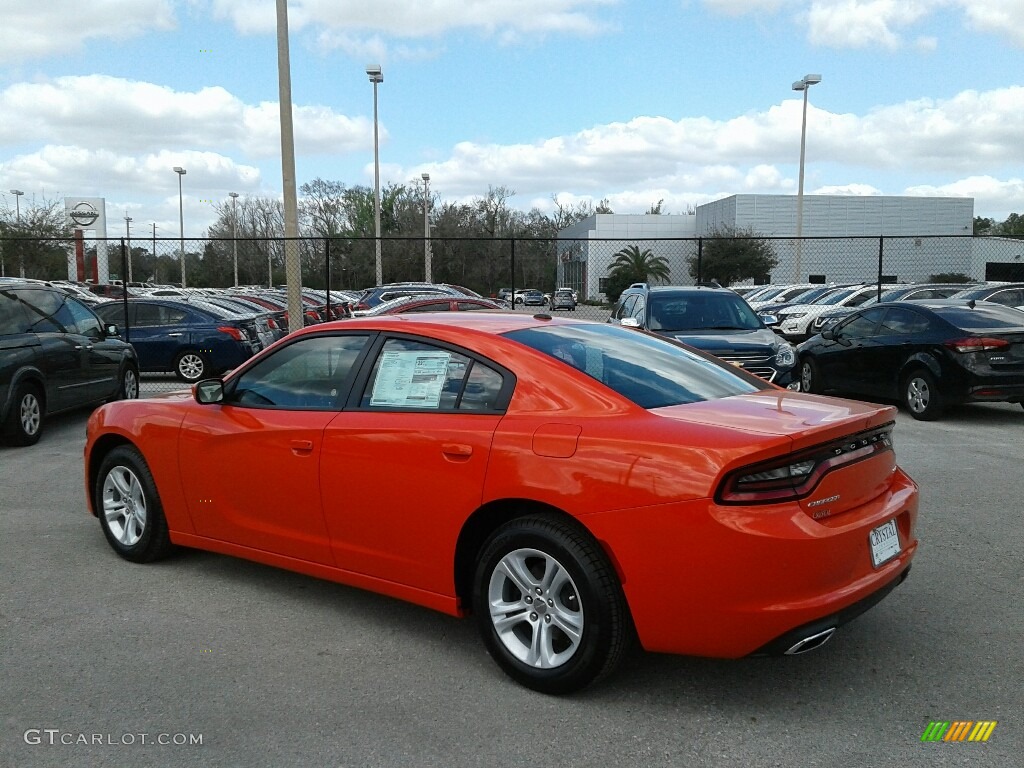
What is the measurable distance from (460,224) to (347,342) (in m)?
65.6

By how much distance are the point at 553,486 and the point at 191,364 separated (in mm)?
13778

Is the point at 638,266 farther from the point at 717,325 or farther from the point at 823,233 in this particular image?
the point at 717,325

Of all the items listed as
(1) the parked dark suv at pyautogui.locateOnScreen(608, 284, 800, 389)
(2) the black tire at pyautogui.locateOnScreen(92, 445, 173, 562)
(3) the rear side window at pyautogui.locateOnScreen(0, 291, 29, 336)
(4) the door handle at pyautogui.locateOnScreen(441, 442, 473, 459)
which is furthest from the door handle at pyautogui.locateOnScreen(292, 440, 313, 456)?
(1) the parked dark suv at pyautogui.locateOnScreen(608, 284, 800, 389)

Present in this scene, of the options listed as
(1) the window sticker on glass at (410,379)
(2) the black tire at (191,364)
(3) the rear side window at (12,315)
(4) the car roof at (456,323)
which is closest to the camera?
(1) the window sticker on glass at (410,379)

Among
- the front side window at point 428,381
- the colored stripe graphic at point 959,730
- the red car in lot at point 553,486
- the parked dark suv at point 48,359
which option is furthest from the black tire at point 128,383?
the colored stripe graphic at point 959,730

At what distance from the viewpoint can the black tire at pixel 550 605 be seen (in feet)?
11.4

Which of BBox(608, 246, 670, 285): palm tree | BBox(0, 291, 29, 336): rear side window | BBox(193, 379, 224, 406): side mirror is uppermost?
BBox(608, 246, 670, 285): palm tree

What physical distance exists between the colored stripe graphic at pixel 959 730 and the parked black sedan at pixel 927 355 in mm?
7957

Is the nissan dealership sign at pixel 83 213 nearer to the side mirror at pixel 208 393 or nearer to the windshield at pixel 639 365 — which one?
the side mirror at pixel 208 393

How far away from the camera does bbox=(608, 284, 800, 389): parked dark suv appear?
11.0 metres

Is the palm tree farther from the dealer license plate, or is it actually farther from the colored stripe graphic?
the colored stripe graphic

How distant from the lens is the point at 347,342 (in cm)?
460

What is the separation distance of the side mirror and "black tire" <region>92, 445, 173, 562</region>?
0.69 m

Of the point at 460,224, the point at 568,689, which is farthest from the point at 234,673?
the point at 460,224
